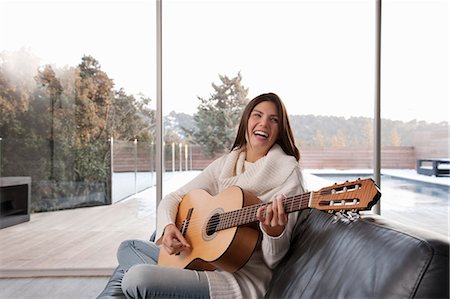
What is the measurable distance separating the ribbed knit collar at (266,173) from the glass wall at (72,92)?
1.85 m

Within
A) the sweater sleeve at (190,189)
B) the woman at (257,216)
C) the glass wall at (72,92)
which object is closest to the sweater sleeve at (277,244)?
the woman at (257,216)

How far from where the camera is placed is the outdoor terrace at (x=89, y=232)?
141 inches

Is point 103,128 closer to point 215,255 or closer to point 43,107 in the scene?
point 43,107

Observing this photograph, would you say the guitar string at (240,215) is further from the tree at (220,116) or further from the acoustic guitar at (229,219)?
the tree at (220,116)

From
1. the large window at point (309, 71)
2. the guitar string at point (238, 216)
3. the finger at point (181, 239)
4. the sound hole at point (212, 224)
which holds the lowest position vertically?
the finger at point (181, 239)

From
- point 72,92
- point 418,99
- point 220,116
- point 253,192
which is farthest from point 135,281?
point 418,99

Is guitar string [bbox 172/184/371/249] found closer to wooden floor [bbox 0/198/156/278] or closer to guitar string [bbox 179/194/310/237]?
guitar string [bbox 179/194/310/237]

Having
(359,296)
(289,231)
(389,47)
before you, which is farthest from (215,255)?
(389,47)

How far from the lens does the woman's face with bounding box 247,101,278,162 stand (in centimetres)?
198

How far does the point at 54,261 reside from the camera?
143 inches

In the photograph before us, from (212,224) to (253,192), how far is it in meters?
0.20

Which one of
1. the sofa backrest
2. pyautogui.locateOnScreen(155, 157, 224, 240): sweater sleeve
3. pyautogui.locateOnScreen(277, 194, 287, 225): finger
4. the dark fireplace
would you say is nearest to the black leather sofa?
the sofa backrest

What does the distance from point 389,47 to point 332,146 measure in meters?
0.88

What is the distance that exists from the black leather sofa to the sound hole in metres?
0.31
